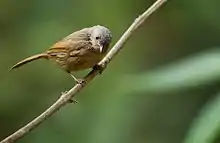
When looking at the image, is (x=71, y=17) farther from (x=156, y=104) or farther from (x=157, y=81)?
A: (x=157, y=81)

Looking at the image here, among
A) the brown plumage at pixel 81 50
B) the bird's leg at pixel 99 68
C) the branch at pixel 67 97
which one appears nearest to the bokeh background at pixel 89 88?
the brown plumage at pixel 81 50

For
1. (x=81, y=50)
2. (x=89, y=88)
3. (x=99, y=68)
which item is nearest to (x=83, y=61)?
(x=81, y=50)

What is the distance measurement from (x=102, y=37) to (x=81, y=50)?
6.0 inches

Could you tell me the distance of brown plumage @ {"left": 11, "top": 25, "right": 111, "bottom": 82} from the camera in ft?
9.15

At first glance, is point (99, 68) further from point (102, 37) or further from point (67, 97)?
point (67, 97)

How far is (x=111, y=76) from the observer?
5.21 metres

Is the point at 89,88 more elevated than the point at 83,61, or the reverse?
the point at 89,88

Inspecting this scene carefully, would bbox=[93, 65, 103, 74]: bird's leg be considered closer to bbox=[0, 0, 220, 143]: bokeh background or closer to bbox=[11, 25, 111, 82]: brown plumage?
bbox=[11, 25, 111, 82]: brown plumage

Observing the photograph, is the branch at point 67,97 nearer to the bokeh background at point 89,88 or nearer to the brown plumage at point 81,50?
the brown plumage at point 81,50

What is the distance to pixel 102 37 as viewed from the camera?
2791 millimetres

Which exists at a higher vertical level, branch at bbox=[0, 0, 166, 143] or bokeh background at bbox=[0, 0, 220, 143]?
bokeh background at bbox=[0, 0, 220, 143]

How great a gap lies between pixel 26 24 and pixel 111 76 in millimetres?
727

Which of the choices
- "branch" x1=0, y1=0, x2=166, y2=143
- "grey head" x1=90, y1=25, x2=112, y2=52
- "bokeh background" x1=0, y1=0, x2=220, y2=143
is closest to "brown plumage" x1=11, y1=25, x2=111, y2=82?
"grey head" x1=90, y1=25, x2=112, y2=52

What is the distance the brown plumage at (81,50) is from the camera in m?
2.79
